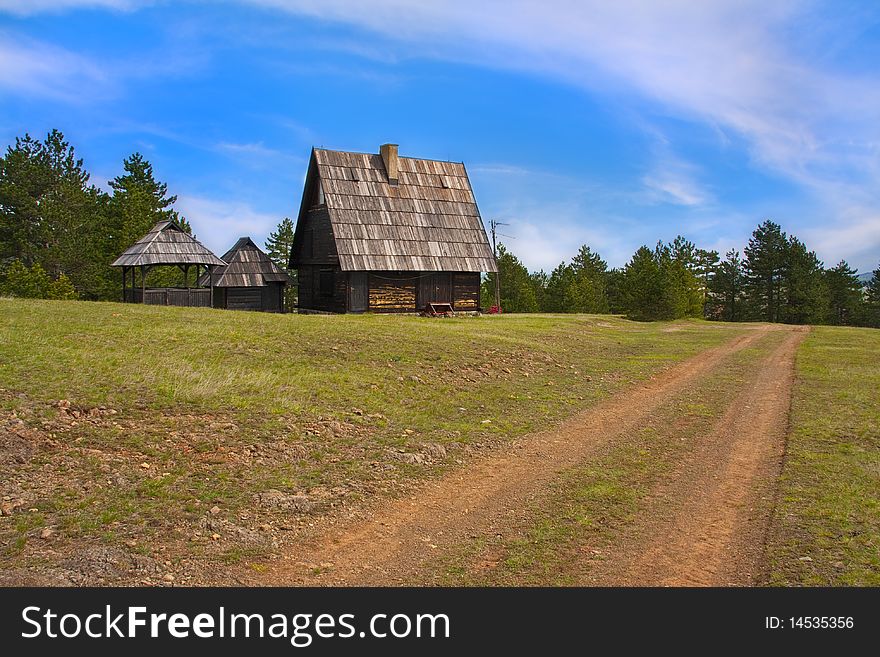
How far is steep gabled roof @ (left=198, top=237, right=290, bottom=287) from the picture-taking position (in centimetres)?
3881

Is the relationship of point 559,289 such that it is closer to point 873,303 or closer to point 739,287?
point 739,287

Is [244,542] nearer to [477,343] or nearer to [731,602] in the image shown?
[731,602]

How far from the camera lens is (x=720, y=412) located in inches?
561

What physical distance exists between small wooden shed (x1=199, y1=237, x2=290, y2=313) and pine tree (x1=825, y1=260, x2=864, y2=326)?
60.9 m

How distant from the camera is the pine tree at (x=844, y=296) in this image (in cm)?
7256

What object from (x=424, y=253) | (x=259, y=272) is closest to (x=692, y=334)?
(x=424, y=253)

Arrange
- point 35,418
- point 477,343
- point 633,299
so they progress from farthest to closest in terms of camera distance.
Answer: point 633,299, point 477,343, point 35,418

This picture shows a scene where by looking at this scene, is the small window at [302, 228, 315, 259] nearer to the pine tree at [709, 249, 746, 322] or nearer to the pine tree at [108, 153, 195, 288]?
the pine tree at [108, 153, 195, 288]

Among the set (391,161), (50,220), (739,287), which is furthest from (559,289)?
(50,220)

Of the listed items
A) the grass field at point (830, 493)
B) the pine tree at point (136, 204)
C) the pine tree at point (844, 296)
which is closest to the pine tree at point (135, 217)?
the pine tree at point (136, 204)

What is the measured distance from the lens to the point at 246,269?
39.6m

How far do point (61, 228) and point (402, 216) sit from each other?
3116cm

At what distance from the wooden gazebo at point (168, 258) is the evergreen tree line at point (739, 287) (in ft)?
121

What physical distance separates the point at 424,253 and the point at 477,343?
16.2m
